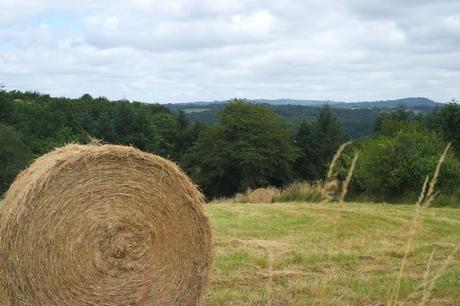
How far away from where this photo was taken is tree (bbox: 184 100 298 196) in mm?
53781

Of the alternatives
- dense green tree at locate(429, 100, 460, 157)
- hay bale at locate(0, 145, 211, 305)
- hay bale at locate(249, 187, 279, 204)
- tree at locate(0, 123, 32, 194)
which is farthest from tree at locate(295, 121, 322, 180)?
hay bale at locate(0, 145, 211, 305)

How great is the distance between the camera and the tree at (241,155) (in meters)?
53.8

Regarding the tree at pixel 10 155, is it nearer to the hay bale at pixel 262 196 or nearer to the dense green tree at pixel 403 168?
the hay bale at pixel 262 196

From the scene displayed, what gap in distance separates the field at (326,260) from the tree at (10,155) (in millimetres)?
31098

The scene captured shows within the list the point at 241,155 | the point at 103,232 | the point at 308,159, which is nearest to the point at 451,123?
the point at 308,159

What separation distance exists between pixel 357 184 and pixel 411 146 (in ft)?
10.7

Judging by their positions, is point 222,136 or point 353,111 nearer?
point 222,136

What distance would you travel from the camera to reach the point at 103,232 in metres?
6.12

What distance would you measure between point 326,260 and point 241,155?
1764 inches

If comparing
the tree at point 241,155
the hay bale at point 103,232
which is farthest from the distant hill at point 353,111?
the hay bale at point 103,232

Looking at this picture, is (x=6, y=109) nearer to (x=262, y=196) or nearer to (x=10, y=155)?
(x=10, y=155)

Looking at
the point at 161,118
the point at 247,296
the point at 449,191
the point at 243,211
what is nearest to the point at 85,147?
the point at 247,296

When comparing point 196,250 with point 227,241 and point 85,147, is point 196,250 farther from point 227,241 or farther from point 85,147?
point 227,241

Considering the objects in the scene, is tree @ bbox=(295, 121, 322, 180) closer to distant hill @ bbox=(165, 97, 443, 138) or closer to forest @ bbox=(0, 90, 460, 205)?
forest @ bbox=(0, 90, 460, 205)
